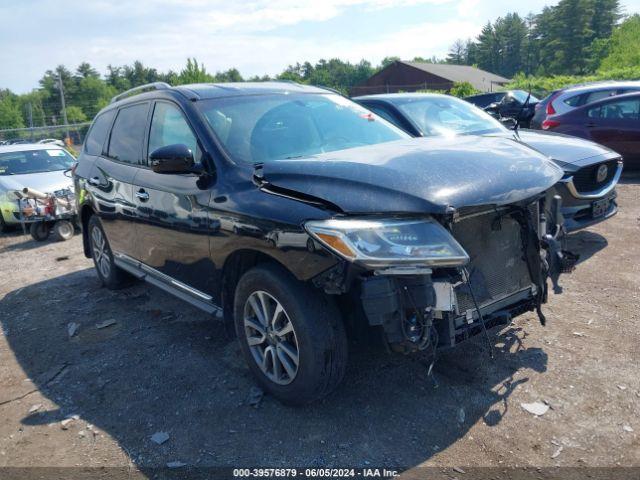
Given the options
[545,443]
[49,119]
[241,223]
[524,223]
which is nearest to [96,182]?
[241,223]

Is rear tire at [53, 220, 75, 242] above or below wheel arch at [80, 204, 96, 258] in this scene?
below

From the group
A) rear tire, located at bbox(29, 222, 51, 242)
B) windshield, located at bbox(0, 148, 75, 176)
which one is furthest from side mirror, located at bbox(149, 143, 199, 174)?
windshield, located at bbox(0, 148, 75, 176)

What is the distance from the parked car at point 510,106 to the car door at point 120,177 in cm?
332

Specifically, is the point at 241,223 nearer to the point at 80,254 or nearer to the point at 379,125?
the point at 379,125

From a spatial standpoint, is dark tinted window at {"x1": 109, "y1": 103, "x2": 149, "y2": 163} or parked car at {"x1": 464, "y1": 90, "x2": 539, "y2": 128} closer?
dark tinted window at {"x1": 109, "y1": 103, "x2": 149, "y2": 163}

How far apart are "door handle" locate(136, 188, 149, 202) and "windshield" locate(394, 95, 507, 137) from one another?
3.68 meters

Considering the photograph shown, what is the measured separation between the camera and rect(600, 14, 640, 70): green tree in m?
49.2

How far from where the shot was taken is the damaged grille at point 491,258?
3.07 meters

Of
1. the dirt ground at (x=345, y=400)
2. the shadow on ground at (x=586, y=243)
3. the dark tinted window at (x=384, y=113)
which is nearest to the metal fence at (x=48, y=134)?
the dark tinted window at (x=384, y=113)

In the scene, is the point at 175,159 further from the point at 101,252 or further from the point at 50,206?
the point at 50,206

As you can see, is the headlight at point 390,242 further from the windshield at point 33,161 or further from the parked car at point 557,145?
the windshield at point 33,161

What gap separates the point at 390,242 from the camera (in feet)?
8.82

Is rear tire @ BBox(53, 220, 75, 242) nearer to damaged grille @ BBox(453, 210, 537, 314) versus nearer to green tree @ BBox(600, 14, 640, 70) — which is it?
damaged grille @ BBox(453, 210, 537, 314)

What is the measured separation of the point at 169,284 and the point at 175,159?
48.1 inches
